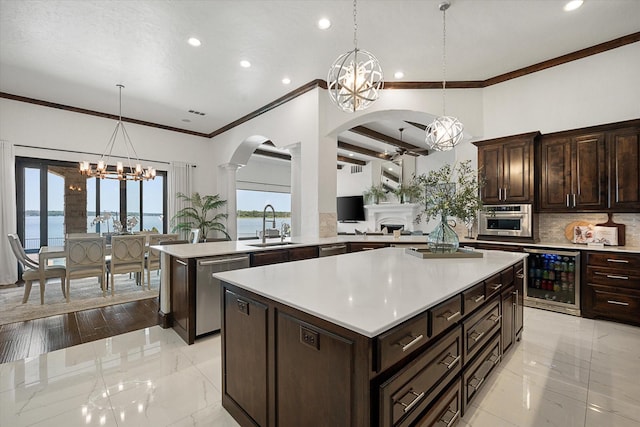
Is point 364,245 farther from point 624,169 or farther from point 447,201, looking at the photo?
point 624,169

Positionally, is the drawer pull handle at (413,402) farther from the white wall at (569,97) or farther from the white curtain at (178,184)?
the white curtain at (178,184)

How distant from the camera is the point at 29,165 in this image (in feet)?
18.7

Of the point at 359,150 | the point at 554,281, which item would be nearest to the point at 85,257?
the point at 554,281

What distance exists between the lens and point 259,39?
12.1 feet

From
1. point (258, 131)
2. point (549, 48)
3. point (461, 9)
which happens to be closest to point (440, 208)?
point (461, 9)

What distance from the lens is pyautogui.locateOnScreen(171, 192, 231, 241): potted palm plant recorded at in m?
7.29

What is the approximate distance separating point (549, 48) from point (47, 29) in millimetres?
6292

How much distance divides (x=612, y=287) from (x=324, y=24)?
15.0 ft

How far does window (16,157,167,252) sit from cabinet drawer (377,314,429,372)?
633cm

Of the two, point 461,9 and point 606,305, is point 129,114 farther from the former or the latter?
point 606,305

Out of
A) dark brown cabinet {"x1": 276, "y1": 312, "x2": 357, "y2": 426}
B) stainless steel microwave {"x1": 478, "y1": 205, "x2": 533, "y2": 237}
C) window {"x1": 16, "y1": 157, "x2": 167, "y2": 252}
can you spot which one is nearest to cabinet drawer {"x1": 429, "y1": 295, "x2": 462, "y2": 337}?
dark brown cabinet {"x1": 276, "y1": 312, "x2": 357, "y2": 426}

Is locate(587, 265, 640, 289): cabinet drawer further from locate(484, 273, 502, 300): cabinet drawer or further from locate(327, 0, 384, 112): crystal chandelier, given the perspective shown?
locate(327, 0, 384, 112): crystal chandelier

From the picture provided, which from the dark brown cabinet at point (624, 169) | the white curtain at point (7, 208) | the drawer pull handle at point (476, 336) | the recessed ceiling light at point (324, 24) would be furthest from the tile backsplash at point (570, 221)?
the white curtain at point (7, 208)

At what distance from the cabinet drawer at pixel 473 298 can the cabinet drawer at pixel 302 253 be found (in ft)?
7.52
